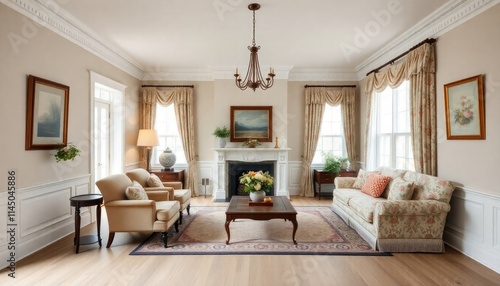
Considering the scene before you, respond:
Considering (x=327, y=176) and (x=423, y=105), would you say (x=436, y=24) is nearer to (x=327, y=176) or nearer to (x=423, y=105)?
(x=423, y=105)

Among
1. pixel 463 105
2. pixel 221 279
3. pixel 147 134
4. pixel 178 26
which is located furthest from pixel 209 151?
pixel 463 105

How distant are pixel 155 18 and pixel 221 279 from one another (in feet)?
11.7

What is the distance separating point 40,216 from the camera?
373cm

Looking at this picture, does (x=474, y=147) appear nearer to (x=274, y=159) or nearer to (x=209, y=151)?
(x=274, y=159)

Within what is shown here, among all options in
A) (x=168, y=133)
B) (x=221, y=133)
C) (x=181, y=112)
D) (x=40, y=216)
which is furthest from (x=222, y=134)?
(x=40, y=216)

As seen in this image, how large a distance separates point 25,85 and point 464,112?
5.37 m

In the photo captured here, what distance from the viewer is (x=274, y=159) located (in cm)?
687

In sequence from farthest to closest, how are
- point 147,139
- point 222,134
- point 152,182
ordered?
point 222,134, point 147,139, point 152,182

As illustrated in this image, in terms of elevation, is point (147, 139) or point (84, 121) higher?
point (84, 121)

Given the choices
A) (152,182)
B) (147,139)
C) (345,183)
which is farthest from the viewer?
(147,139)

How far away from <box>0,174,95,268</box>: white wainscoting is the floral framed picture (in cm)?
540

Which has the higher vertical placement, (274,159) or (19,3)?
(19,3)

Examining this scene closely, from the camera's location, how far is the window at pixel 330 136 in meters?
7.34
